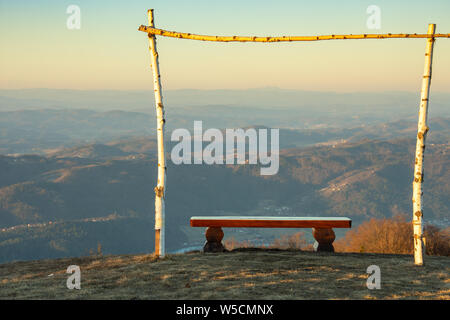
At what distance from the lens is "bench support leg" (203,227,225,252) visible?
12.0m

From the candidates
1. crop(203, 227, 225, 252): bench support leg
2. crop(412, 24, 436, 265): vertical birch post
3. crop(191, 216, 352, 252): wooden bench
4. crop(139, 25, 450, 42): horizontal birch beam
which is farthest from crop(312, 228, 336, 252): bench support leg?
crop(139, 25, 450, 42): horizontal birch beam

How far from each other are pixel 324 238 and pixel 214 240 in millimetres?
2638

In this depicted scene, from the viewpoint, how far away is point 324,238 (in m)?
12.3

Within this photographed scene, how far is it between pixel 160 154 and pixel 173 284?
10.0 ft

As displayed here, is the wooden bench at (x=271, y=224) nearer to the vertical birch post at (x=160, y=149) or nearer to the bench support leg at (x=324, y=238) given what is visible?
the bench support leg at (x=324, y=238)

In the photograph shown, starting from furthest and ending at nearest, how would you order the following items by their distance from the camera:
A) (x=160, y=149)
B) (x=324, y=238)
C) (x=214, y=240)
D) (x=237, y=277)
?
(x=324, y=238) → (x=214, y=240) → (x=160, y=149) → (x=237, y=277)

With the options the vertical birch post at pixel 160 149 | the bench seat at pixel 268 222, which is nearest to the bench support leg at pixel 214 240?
the bench seat at pixel 268 222

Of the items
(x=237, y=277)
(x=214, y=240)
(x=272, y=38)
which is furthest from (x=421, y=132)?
(x=214, y=240)

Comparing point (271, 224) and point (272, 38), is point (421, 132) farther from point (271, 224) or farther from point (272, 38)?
point (271, 224)

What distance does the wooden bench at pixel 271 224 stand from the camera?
11.4 metres

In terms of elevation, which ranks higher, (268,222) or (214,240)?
(268,222)

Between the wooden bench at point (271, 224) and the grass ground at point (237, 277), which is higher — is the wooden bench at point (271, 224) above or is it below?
above
